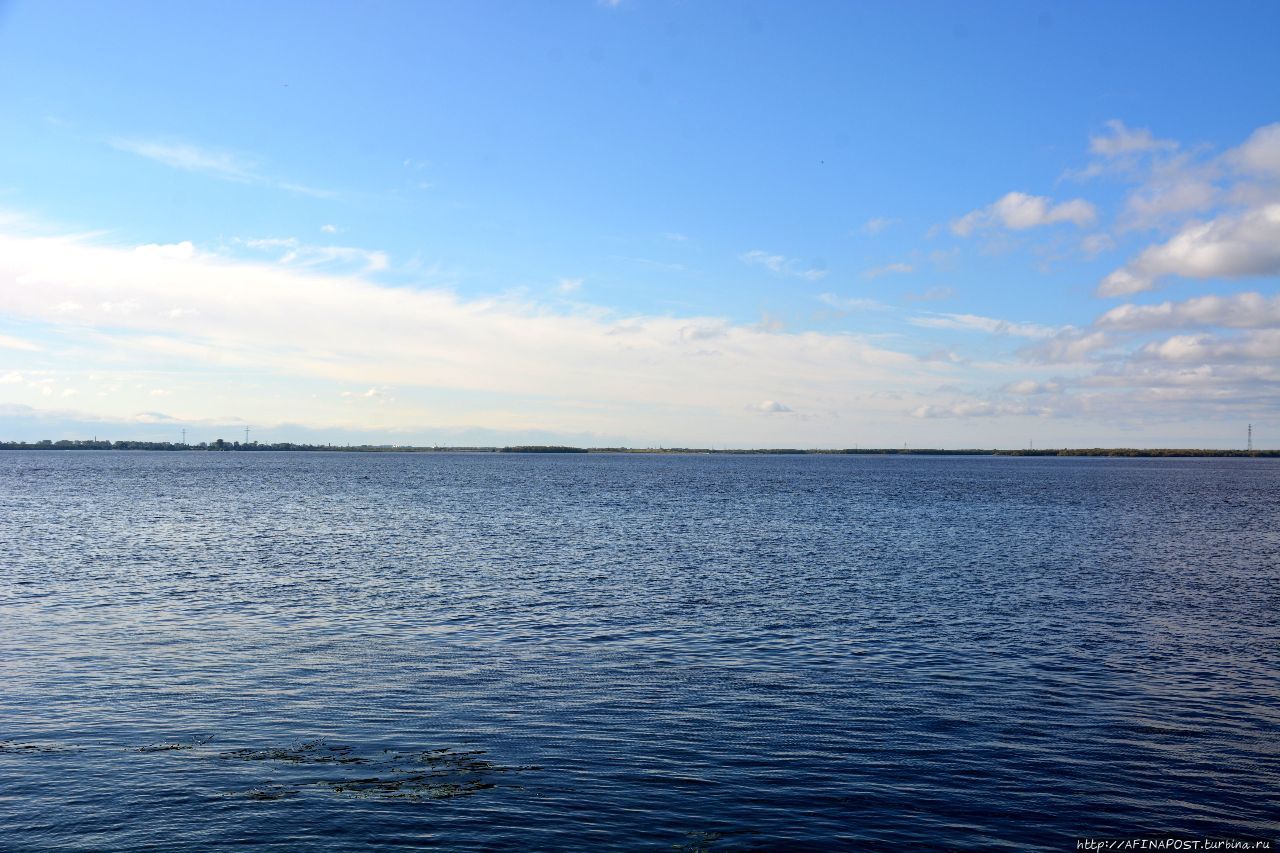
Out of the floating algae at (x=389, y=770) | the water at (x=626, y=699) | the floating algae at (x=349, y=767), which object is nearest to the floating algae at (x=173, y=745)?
the floating algae at (x=349, y=767)

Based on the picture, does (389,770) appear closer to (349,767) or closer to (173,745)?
(349,767)

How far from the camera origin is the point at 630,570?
45.2m

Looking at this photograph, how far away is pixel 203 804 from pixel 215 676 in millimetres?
8869

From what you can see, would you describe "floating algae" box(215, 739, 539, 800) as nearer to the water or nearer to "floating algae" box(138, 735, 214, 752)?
the water

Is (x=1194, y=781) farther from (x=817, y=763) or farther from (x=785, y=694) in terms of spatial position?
(x=785, y=694)

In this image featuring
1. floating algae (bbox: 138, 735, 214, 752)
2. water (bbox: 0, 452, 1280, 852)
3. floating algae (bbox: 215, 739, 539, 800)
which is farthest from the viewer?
floating algae (bbox: 138, 735, 214, 752)

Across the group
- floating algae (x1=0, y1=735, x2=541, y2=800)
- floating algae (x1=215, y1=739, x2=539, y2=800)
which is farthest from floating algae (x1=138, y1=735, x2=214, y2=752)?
floating algae (x1=215, y1=739, x2=539, y2=800)

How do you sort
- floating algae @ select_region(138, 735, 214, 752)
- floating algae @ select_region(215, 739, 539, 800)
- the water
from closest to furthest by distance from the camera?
the water < floating algae @ select_region(215, 739, 539, 800) < floating algae @ select_region(138, 735, 214, 752)

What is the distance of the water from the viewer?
15289mm

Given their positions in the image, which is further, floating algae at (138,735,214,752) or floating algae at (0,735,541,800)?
floating algae at (138,735,214,752)

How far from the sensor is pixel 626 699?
72.5 ft

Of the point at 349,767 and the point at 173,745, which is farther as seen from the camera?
the point at 173,745

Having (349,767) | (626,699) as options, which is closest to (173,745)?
(349,767)

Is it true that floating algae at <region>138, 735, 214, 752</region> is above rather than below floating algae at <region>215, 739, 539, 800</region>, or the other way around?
above
